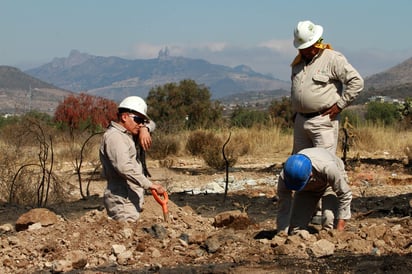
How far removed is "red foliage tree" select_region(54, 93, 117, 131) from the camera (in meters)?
28.2

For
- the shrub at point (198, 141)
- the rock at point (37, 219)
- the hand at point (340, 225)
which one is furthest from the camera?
the shrub at point (198, 141)

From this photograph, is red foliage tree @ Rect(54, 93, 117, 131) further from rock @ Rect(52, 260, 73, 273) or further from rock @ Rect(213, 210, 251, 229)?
rock @ Rect(52, 260, 73, 273)

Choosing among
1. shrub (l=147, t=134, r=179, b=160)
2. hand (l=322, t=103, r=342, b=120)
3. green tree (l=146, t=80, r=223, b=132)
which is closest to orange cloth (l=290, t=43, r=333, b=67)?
hand (l=322, t=103, r=342, b=120)

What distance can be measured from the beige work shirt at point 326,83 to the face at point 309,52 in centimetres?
4

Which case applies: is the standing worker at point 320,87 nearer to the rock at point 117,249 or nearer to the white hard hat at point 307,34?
the white hard hat at point 307,34

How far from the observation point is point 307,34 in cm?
863

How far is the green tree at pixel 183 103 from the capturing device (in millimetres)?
32812

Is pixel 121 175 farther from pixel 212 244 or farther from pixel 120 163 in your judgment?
pixel 212 244

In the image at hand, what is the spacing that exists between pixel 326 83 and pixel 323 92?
0.36ft

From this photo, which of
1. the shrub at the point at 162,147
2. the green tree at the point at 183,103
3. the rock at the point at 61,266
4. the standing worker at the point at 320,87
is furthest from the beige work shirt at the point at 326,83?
the green tree at the point at 183,103

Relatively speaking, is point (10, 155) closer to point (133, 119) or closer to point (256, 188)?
point (256, 188)

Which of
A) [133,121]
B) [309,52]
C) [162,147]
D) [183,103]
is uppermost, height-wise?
[309,52]

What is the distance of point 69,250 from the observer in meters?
7.56

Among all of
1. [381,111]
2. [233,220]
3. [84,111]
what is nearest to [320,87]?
[233,220]
